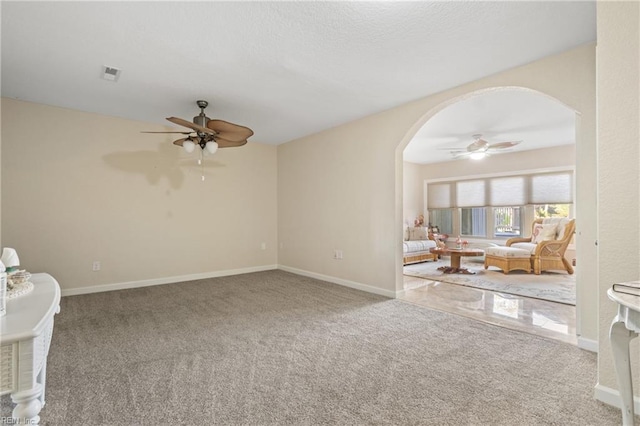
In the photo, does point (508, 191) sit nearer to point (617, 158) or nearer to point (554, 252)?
point (554, 252)

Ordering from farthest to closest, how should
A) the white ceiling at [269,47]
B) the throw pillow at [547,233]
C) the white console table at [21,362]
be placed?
the throw pillow at [547,233], the white ceiling at [269,47], the white console table at [21,362]

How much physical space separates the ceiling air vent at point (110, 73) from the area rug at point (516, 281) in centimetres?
495

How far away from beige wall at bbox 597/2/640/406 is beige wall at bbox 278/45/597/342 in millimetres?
746

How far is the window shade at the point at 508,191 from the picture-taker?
22.1ft

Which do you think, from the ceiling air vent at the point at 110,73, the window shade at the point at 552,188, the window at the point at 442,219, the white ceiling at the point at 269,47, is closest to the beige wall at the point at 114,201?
the white ceiling at the point at 269,47

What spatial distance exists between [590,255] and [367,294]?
233 cm

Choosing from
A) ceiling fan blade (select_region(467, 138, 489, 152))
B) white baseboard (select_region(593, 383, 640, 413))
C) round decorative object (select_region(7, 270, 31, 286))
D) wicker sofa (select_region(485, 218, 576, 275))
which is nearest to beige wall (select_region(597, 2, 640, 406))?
white baseboard (select_region(593, 383, 640, 413))

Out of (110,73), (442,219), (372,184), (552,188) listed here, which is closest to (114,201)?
(110,73)

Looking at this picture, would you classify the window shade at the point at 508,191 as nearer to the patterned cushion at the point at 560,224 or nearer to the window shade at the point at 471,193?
the window shade at the point at 471,193

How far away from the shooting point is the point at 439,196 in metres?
8.14

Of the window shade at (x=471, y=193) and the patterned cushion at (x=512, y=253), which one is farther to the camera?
the window shade at (x=471, y=193)

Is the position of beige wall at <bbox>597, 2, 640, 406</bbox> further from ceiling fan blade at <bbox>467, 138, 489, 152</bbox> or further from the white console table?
ceiling fan blade at <bbox>467, 138, 489, 152</bbox>

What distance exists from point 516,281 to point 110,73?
6.05 metres

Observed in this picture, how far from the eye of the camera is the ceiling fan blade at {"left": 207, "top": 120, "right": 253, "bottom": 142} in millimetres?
2999
